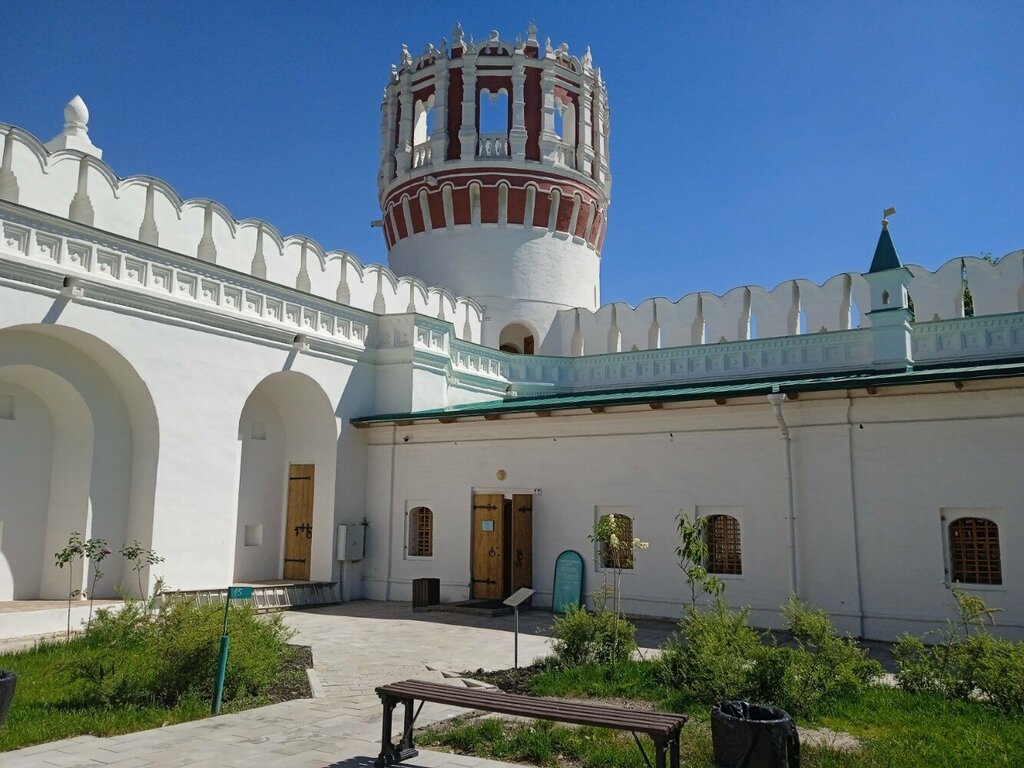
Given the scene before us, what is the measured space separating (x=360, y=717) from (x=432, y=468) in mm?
9619

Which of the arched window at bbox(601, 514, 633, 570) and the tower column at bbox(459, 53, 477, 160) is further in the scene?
the tower column at bbox(459, 53, 477, 160)

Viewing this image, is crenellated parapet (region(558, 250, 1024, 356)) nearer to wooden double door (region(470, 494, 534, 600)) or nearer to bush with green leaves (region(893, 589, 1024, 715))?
wooden double door (region(470, 494, 534, 600))

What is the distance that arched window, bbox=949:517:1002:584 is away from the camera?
38.2 feet

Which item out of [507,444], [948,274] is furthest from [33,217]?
[948,274]

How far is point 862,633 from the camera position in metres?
12.3

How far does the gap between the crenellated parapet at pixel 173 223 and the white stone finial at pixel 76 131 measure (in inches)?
0.8

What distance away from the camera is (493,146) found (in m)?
23.6

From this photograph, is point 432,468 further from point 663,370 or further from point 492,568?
point 663,370

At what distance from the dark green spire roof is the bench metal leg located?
14.2m

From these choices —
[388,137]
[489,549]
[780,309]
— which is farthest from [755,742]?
[388,137]

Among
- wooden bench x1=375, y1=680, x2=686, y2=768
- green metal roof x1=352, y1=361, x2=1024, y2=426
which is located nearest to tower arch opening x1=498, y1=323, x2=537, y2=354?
green metal roof x1=352, y1=361, x2=1024, y2=426

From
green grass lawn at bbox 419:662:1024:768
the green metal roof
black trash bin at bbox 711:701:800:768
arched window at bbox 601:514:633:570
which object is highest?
the green metal roof

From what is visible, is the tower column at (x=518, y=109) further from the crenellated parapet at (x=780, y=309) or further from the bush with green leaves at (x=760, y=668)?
the bush with green leaves at (x=760, y=668)

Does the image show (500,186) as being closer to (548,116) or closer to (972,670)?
(548,116)
